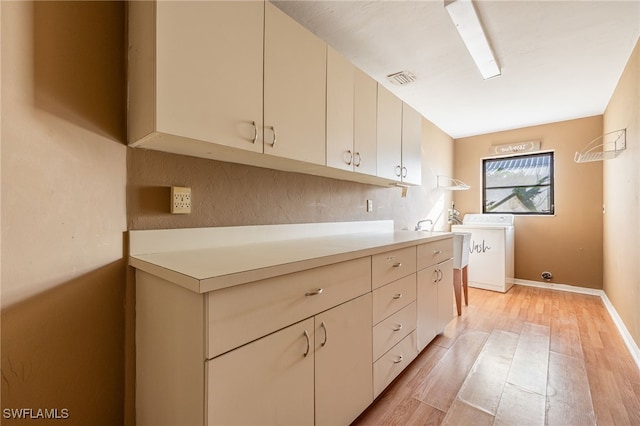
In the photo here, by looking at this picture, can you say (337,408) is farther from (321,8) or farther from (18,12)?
(321,8)

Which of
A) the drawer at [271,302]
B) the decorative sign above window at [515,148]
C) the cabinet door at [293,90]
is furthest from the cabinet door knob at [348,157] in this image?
the decorative sign above window at [515,148]

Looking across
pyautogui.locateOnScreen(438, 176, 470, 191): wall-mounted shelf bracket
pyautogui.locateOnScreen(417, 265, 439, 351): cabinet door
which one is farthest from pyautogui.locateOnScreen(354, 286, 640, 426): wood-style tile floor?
pyautogui.locateOnScreen(438, 176, 470, 191): wall-mounted shelf bracket

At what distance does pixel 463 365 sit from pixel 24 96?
2.60 metres

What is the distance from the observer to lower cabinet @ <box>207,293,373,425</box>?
0.83 m

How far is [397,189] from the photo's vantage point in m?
3.04

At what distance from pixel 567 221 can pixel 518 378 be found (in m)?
2.96

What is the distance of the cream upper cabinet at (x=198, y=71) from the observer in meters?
0.95

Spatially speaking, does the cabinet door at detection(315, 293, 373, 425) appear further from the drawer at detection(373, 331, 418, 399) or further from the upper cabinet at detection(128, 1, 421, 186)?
the upper cabinet at detection(128, 1, 421, 186)

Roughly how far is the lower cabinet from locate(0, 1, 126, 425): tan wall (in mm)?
658

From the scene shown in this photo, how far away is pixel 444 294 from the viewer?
227 cm

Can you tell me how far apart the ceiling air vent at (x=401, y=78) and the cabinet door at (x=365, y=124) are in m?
0.54

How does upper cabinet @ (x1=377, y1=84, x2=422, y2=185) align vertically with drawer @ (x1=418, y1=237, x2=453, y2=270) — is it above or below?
above

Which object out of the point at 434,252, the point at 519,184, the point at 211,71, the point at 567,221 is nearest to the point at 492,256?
the point at 567,221

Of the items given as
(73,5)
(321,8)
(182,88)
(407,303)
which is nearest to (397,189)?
(407,303)
